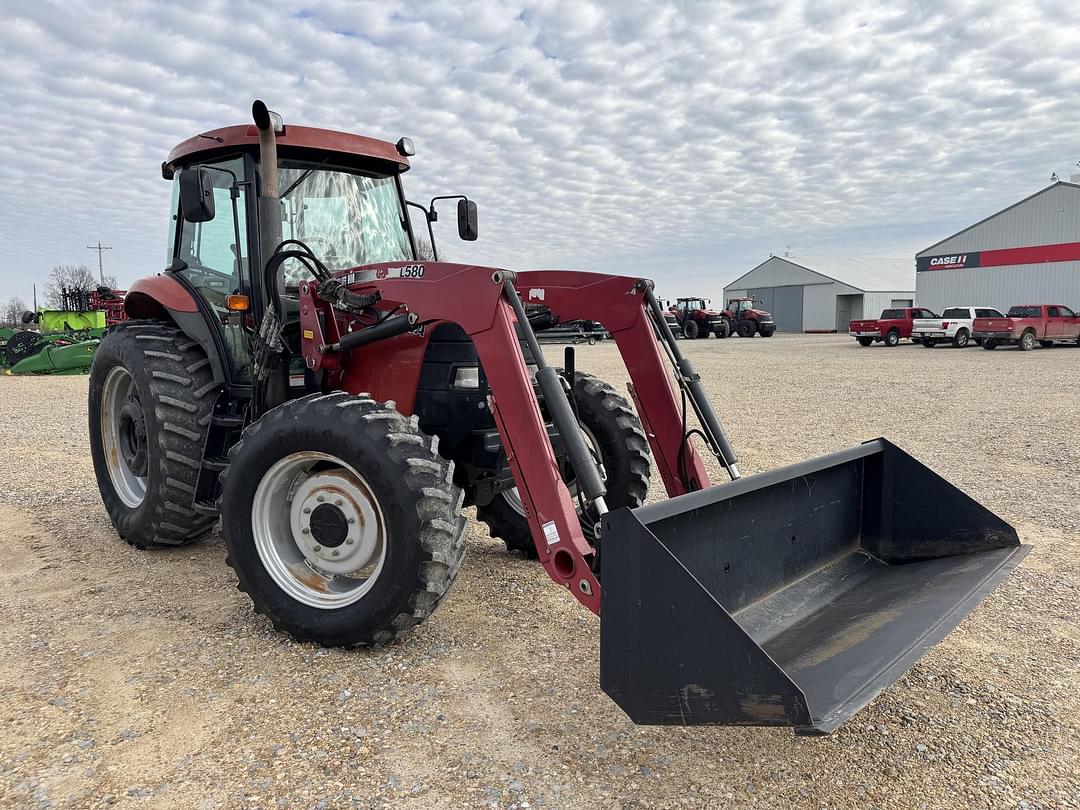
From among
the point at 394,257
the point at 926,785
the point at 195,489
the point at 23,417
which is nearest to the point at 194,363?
the point at 195,489

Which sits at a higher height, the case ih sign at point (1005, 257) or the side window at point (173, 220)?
the case ih sign at point (1005, 257)

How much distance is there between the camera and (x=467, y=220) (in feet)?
16.7

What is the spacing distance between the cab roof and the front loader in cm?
2

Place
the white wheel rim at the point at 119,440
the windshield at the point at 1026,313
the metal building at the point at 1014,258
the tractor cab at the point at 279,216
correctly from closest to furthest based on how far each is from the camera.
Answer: the tractor cab at the point at 279,216
the white wheel rim at the point at 119,440
the windshield at the point at 1026,313
the metal building at the point at 1014,258

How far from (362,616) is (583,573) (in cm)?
107

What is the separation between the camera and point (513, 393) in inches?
127

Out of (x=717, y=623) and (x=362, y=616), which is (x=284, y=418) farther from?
(x=717, y=623)

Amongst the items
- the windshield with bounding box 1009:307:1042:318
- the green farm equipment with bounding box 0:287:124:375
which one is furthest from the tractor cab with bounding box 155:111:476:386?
the windshield with bounding box 1009:307:1042:318

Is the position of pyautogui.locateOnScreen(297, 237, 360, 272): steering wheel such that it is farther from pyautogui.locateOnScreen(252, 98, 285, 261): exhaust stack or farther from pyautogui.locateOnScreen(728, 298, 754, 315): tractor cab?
pyautogui.locateOnScreen(728, 298, 754, 315): tractor cab

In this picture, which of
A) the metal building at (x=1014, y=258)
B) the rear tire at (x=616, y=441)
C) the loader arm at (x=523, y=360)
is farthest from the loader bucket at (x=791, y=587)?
the metal building at (x=1014, y=258)

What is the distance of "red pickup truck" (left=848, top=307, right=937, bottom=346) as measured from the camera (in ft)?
96.6

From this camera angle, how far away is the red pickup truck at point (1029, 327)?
2569 centimetres

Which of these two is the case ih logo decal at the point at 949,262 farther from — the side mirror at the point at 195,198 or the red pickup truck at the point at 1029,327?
the side mirror at the point at 195,198

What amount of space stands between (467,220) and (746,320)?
35549 mm
